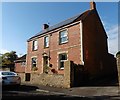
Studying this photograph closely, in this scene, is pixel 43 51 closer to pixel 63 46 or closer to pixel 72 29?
pixel 63 46

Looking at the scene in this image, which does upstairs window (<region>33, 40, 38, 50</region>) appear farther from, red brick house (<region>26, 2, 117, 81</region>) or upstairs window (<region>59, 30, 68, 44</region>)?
upstairs window (<region>59, 30, 68, 44</region>)

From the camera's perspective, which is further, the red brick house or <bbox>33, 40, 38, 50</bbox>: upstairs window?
<bbox>33, 40, 38, 50</bbox>: upstairs window

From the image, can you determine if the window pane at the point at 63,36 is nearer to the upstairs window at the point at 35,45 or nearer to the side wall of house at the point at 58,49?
the side wall of house at the point at 58,49

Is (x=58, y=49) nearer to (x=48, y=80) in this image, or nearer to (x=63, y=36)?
(x=63, y=36)

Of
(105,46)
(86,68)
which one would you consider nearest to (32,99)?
(86,68)

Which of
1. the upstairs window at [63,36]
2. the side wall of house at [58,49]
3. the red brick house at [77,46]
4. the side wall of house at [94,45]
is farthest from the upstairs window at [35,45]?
the side wall of house at [94,45]

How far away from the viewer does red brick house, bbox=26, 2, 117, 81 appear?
20.1 meters

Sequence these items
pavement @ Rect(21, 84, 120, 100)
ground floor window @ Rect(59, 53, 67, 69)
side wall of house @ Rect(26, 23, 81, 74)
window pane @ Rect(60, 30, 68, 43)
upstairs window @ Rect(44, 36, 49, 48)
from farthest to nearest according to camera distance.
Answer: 1. upstairs window @ Rect(44, 36, 49, 48)
2. window pane @ Rect(60, 30, 68, 43)
3. ground floor window @ Rect(59, 53, 67, 69)
4. side wall of house @ Rect(26, 23, 81, 74)
5. pavement @ Rect(21, 84, 120, 100)

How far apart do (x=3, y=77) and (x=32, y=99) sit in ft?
18.9

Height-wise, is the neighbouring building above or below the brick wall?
above

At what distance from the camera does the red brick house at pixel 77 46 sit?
2012 centimetres

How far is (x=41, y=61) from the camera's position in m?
25.2

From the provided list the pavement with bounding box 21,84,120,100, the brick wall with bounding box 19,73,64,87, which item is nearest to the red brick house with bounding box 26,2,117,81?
the brick wall with bounding box 19,73,64,87

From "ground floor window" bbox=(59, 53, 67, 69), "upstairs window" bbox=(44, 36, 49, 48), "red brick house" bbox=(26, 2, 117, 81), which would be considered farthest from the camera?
"upstairs window" bbox=(44, 36, 49, 48)
